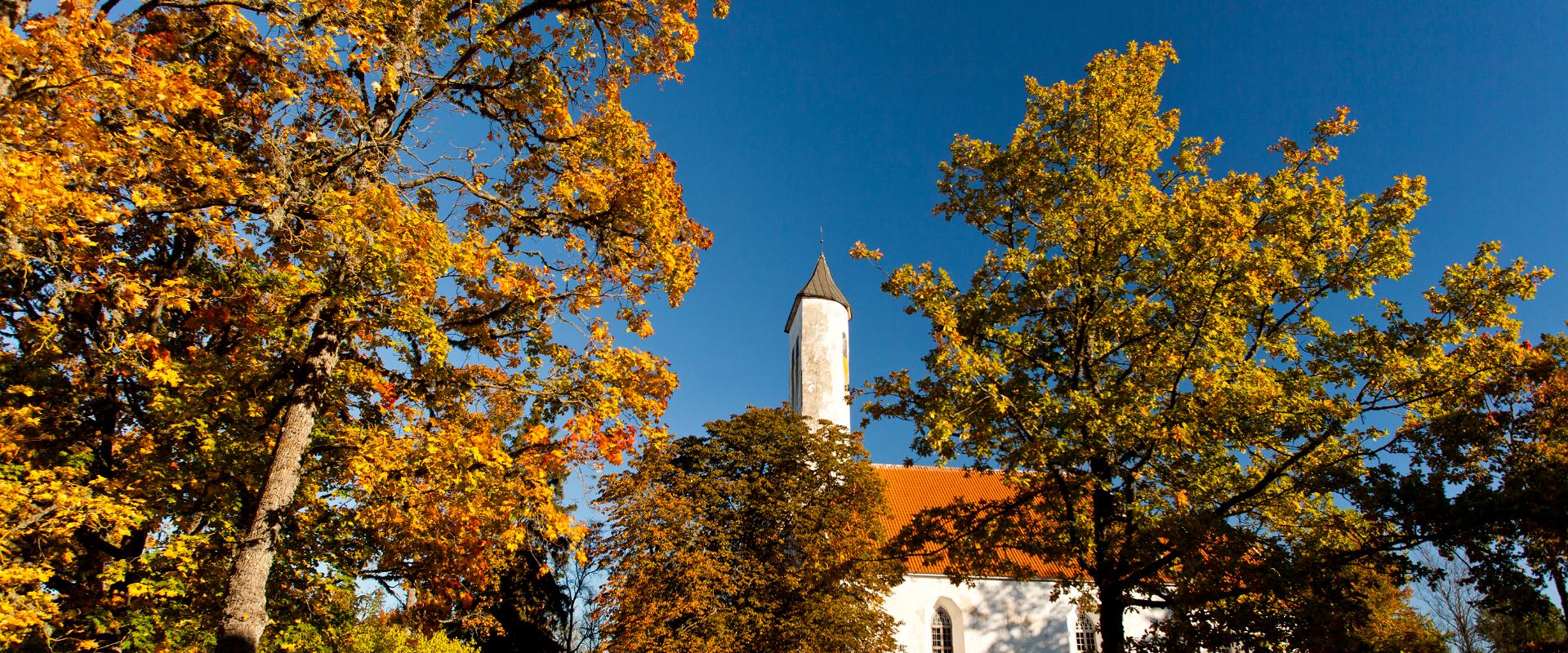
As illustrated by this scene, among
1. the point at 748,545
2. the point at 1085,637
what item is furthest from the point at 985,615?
the point at 748,545

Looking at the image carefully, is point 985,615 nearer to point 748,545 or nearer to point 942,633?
point 942,633

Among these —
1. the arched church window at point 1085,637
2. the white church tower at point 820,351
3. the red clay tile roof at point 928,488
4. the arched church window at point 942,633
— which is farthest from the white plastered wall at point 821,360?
the arched church window at point 1085,637

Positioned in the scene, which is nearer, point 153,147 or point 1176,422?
point 153,147

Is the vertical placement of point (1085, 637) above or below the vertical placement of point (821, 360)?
below

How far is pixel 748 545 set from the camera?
2245 cm

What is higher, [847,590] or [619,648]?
[847,590]

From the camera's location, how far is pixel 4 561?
7.25 m

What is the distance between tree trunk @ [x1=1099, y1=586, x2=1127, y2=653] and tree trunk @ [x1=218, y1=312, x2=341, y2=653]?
911 cm

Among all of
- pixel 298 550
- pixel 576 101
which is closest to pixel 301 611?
pixel 298 550

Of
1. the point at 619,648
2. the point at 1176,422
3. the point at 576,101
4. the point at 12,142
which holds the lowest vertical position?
the point at 619,648

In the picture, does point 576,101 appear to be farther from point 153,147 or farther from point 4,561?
point 4,561

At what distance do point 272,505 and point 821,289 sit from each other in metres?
29.8

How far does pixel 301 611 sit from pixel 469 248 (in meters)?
5.87

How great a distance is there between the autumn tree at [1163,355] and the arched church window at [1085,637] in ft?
67.7
